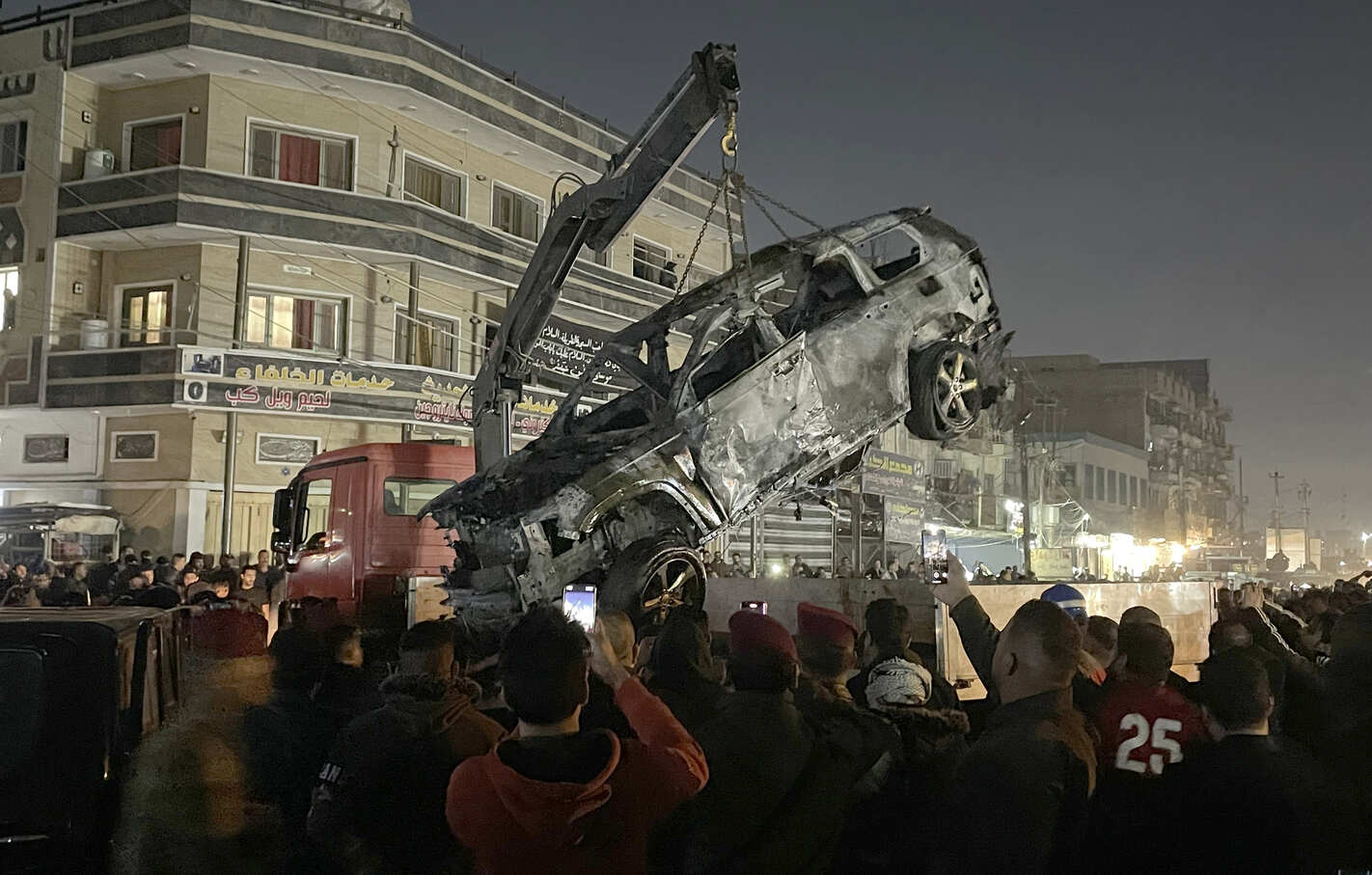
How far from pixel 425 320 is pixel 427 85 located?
5.51 metres

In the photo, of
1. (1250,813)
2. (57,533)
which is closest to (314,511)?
(1250,813)

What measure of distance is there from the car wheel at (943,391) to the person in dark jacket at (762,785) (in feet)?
19.1

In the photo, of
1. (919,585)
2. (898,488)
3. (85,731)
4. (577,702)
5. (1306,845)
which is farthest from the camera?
(898,488)

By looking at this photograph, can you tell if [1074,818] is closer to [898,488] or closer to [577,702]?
[577,702]

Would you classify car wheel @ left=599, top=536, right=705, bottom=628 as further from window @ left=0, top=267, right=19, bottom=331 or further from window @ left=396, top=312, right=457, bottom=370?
window @ left=0, top=267, right=19, bottom=331

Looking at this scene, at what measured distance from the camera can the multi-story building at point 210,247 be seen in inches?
848

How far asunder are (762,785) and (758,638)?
45 cm

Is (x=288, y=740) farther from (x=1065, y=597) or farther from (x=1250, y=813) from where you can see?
(x=1065, y=597)

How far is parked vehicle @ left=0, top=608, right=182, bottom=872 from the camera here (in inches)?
143

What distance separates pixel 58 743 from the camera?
372 centimetres

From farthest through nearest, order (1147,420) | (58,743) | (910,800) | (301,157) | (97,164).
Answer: (1147,420) → (301,157) → (97,164) → (58,743) → (910,800)

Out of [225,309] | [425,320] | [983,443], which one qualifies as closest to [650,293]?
[425,320]

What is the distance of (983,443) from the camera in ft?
143

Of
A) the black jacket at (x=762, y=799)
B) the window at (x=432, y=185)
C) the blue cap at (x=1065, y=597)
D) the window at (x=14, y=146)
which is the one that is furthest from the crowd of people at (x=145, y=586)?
the window at (x=14, y=146)
